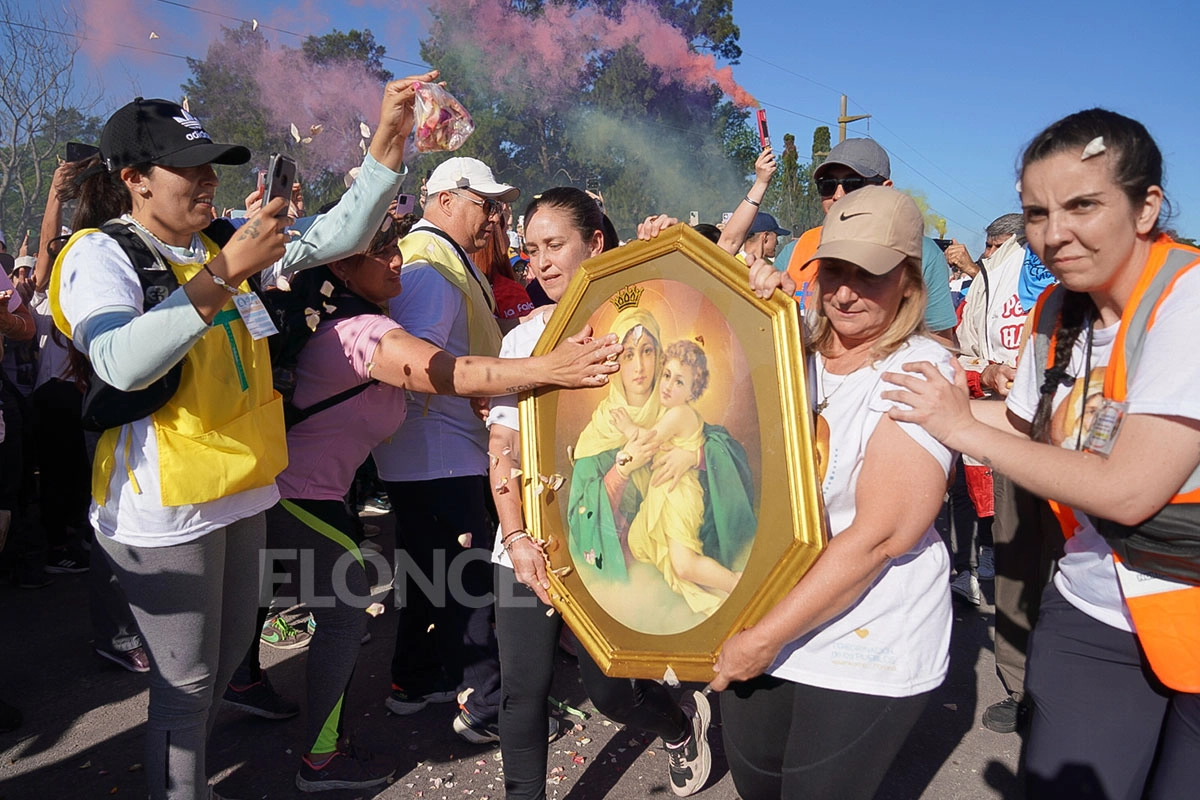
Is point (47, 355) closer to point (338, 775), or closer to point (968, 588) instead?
point (338, 775)

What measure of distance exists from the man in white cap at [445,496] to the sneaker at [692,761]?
2.53 feet

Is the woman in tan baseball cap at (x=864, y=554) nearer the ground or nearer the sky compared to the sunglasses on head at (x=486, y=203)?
nearer the ground

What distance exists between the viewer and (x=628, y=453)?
210 centimetres

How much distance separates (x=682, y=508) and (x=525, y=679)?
0.86 m

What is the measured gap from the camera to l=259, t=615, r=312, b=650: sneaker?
434 centimetres

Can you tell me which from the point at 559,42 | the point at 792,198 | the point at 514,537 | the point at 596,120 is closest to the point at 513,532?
the point at 514,537

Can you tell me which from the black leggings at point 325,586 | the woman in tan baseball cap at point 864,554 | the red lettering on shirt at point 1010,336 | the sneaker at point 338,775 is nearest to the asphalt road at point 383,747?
the sneaker at point 338,775

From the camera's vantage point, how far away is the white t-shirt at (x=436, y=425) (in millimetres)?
3025

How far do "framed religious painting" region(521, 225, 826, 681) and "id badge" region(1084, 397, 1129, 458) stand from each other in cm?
56

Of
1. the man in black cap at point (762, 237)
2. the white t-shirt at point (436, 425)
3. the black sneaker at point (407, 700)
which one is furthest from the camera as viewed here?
the man in black cap at point (762, 237)

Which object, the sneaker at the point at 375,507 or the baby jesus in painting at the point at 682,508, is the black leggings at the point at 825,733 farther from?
the sneaker at the point at 375,507

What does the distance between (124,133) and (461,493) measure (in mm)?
1656

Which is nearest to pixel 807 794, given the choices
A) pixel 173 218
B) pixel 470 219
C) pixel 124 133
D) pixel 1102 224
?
pixel 1102 224

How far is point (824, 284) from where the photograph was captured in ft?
6.36
